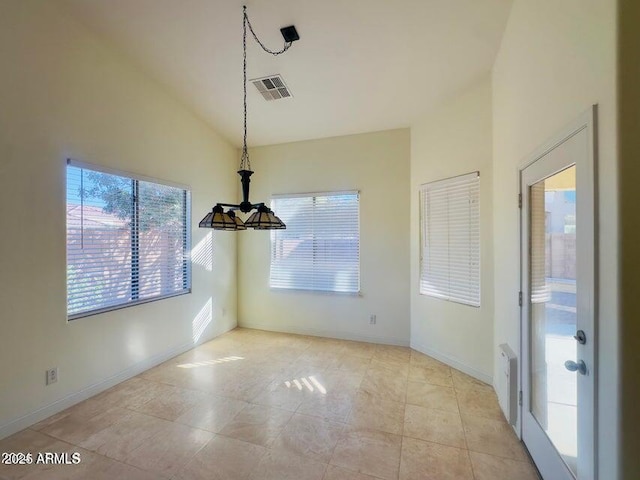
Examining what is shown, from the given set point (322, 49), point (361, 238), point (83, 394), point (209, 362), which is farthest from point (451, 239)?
point (83, 394)

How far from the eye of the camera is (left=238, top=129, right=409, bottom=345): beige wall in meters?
4.16

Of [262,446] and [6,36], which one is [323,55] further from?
[262,446]

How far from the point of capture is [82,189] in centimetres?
281

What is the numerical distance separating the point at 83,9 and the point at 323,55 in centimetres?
222

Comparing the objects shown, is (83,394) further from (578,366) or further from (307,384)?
(578,366)

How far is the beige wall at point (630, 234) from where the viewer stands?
1084 millimetres

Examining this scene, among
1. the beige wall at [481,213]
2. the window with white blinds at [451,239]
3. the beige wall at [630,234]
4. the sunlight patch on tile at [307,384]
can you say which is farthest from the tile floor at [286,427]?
the beige wall at [630,234]

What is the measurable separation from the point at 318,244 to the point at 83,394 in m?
3.19

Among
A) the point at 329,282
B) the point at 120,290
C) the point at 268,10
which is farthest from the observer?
the point at 329,282

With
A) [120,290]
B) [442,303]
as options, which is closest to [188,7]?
[120,290]

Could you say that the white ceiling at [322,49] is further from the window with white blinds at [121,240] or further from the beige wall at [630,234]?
the beige wall at [630,234]

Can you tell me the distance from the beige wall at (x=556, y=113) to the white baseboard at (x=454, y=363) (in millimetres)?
495

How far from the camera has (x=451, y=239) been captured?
3.46m

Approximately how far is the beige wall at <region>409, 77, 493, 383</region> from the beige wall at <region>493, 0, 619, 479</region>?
6.8 inches
